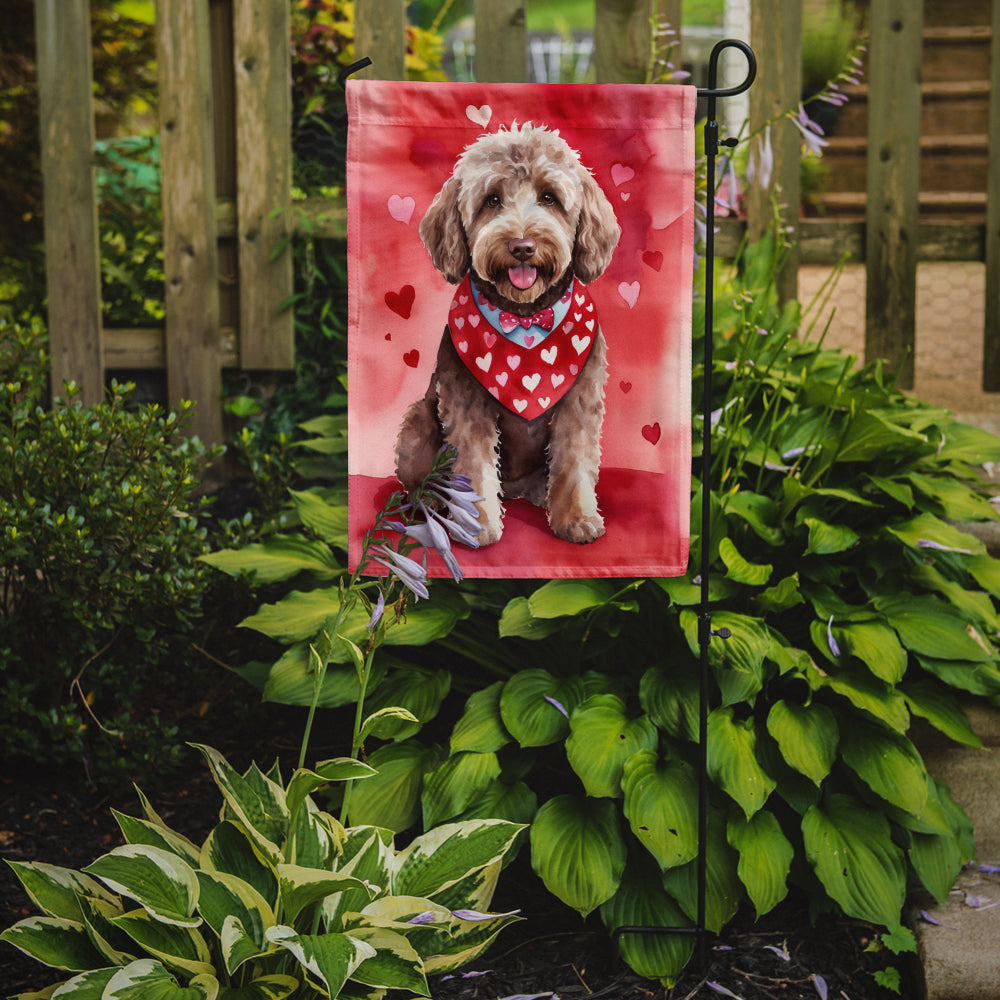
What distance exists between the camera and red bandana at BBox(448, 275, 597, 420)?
1.88 m

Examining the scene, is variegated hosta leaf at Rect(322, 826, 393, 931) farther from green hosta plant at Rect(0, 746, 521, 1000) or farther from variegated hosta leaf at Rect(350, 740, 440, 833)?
variegated hosta leaf at Rect(350, 740, 440, 833)

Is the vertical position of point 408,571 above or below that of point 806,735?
above

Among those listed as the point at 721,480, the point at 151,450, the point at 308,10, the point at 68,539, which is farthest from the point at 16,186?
the point at 721,480

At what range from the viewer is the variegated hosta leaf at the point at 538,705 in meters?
2.09

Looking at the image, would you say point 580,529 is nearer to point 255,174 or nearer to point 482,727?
point 482,727

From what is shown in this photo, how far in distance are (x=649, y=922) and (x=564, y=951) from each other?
0.63 ft

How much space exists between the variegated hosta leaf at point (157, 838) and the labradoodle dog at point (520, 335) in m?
0.74

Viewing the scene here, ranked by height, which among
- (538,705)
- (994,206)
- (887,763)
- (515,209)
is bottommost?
(887,763)

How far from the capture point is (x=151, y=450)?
2.52 m

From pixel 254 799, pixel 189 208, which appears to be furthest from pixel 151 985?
pixel 189 208

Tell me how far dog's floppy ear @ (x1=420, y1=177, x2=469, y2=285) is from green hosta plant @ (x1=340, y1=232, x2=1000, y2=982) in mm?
705

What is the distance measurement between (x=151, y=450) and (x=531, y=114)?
129cm

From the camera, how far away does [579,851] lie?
198 centimetres

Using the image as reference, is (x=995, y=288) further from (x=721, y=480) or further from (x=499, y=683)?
(x=499, y=683)
